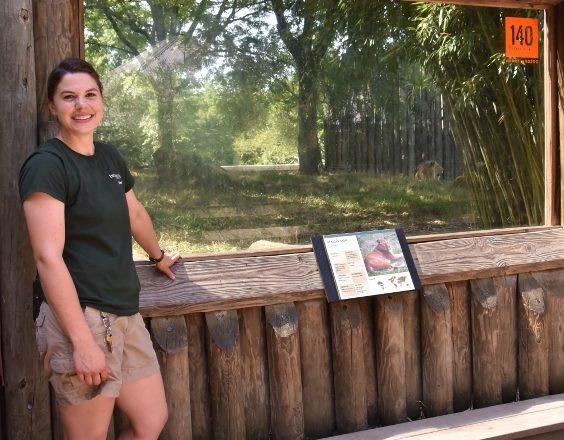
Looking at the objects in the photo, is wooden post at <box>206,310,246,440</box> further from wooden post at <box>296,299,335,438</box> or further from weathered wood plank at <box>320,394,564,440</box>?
weathered wood plank at <box>320,394,564,440</box>

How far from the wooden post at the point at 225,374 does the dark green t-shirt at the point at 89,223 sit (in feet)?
2.53

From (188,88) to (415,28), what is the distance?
1.17 metres

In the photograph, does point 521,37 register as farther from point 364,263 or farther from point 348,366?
point 348,366

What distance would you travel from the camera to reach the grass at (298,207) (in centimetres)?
317

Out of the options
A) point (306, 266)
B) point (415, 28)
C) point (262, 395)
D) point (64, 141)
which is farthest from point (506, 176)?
point (64, 141)

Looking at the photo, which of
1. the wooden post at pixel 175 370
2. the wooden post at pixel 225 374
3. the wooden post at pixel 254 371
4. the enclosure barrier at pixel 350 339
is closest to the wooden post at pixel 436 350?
the enclosure barrier at pixel 350 339

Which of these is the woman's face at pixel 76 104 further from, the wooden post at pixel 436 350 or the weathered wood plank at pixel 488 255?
the wooden post at pixel 436 350

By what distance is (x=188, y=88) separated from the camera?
312 centimetres

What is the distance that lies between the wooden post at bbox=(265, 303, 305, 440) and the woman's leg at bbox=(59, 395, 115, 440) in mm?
1046

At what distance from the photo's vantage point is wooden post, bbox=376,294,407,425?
3.51 meters

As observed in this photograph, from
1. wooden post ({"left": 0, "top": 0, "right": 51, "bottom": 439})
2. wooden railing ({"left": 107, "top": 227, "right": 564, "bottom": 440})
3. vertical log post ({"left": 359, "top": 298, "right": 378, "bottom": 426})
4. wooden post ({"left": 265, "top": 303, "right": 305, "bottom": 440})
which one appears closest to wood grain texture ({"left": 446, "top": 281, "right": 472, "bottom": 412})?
wooden railing ({"left": 107, "top": 227, "right": 564, "bottom": 440})

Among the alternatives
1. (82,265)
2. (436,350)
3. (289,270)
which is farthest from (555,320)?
(82,265)

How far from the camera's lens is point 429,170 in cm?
365

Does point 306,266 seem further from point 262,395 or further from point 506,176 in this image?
point 506,176
